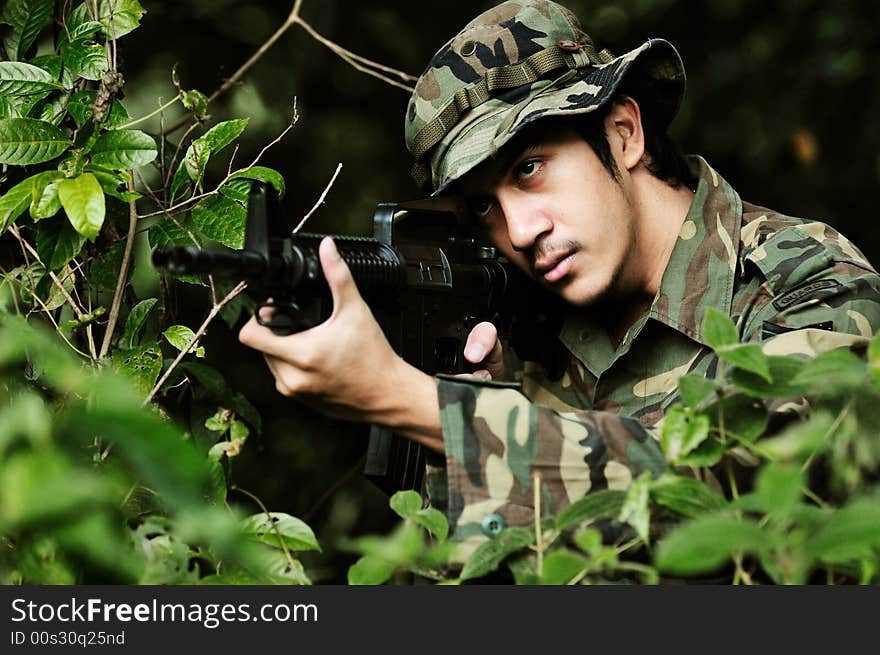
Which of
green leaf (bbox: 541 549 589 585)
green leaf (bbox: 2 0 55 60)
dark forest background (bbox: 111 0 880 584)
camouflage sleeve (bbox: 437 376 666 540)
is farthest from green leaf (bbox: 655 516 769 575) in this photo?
dark forest background (bbox: 111 0 880 584)

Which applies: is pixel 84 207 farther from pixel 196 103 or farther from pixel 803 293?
pixel 803 293

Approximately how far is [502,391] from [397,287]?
434 millimetres

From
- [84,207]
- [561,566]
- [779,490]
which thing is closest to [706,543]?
[779,490]

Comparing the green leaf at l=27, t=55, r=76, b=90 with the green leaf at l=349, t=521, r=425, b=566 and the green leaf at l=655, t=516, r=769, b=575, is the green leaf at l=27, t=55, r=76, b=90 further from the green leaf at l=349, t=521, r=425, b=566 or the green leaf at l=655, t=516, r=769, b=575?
the green leaf at l=655, t=516, r=769, b=575

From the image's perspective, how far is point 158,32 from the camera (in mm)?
2996

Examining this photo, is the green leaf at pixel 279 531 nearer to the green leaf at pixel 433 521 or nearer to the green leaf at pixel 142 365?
the green leaf at pixel 433 521

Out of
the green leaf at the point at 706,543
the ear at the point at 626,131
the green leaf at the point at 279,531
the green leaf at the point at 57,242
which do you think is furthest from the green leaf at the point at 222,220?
the green leaf at the point at 706,543

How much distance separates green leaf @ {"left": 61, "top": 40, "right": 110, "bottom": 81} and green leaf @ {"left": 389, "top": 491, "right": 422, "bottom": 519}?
41.4 inches

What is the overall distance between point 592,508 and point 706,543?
334 mm

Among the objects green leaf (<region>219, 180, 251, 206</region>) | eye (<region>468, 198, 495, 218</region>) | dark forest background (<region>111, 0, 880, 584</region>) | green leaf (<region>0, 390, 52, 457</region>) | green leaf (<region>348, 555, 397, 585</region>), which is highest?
dark forest background (<region>111, 0, 880, 584</region>)

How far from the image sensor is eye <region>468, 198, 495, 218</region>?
2.25 m

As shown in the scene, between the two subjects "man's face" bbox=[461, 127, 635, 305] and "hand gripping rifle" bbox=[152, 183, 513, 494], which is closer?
"hand gripping rifle" bbox=[152, 183, 513, 494]

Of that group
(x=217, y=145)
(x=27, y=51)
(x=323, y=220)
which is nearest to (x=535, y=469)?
(x=217, y=145)

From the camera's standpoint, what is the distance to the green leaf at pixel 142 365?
73.5 inches
